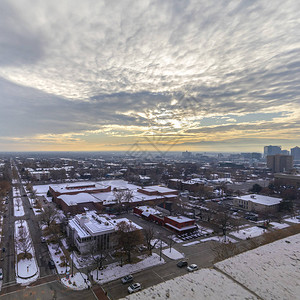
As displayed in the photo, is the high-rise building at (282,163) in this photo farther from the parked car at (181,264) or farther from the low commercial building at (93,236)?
the low commercial building at (93,236)

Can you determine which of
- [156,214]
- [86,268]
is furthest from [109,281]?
[156,214]

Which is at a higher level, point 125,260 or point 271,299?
point 271,299

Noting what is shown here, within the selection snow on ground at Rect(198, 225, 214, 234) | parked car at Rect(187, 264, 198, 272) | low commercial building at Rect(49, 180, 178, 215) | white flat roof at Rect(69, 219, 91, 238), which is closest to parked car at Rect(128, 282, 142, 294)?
parked car at Rect(187, 264, 198, 272)

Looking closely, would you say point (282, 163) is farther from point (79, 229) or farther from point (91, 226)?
point (79, 229)

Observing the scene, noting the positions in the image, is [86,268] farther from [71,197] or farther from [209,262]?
[71,197]

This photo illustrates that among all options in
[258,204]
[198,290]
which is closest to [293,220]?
[258,204]

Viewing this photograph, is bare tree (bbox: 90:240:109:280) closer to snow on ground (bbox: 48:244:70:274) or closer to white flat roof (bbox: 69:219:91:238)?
white flat roof (bbox: 69:219:91:238)

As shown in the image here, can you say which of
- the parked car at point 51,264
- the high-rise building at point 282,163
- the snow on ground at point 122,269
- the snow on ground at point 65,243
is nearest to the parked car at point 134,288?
the snow on ground at point 122,269
